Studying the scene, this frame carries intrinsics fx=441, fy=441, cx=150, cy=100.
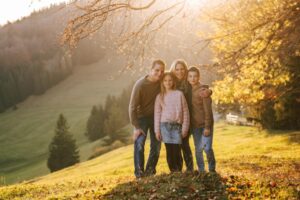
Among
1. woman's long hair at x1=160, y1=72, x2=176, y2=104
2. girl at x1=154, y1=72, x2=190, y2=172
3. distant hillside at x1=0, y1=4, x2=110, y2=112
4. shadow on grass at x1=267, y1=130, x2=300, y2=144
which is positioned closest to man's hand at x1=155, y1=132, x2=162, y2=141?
girl at x1=154, y1=72, x2=190, y2=172

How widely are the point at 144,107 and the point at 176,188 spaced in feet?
9.67

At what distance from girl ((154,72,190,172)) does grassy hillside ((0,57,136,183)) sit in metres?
61.4

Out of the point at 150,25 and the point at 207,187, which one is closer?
the point at 207,187

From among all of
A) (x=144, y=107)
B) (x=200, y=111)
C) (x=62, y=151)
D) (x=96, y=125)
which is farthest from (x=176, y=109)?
(x=96, y=125)

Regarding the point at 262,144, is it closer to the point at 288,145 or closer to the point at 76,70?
the point at 288,145

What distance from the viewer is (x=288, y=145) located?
32.7 metres

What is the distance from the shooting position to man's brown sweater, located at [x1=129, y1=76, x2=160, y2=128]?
460 inches

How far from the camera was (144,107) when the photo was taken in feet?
39.1

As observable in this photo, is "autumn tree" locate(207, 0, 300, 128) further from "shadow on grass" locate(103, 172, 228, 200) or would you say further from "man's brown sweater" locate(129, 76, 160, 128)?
"shadow on grass" locate(103, 172, 228, 200)

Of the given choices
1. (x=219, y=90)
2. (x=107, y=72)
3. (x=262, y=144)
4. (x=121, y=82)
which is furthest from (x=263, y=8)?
(x=107, y=72)

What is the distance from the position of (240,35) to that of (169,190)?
1130cm

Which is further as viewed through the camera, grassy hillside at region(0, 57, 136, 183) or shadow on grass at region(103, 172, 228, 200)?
grassy hillside at region(0, 57, 136, 183)

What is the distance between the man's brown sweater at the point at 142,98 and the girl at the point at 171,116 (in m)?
0.35

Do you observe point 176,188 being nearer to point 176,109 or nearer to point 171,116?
point 171,116
